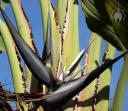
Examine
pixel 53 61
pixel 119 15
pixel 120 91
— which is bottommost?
pixel 120 91

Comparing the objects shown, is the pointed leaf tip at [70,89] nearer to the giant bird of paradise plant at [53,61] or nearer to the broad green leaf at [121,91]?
the giant bird of paradise plant at [53,61]

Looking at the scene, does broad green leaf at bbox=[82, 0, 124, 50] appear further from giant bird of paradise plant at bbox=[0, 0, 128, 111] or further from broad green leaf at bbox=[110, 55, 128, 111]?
broad green leaf at bbox=[110, 55, 128, 111]

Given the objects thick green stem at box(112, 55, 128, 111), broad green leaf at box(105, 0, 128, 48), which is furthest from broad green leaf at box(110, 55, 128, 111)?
broad green leaf at box(105, 0, 128, 48)

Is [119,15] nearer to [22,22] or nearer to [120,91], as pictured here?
[120,91]

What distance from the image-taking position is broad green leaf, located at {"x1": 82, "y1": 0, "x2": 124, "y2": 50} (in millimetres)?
1219

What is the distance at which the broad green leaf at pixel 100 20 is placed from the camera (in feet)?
4.00

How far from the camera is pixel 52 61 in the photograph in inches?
38.9

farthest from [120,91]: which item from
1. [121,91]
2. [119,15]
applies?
[119,15]

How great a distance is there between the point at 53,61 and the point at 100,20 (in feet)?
1.12

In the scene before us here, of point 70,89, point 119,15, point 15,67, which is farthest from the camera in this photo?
point 15,67

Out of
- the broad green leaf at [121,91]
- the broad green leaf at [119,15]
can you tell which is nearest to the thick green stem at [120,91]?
the broad green leaf at [121,91]

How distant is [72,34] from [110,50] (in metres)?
0.16

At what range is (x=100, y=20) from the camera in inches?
49.8

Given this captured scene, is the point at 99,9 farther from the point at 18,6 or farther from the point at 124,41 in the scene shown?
the point at 18,6
